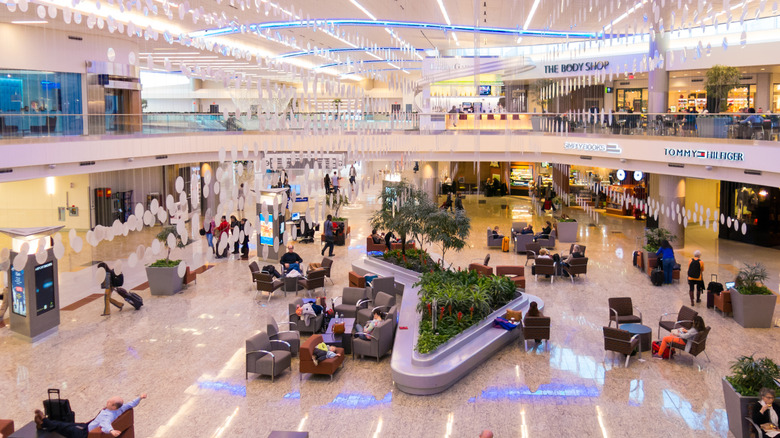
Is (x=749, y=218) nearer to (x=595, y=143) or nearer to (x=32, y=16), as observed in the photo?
(x=595, y=143)

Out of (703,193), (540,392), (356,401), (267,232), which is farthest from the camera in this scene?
(703,193)

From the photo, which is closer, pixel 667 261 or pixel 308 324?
pixel 308 324

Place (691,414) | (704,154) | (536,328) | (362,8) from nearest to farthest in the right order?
(691,414), (536,328), (704,154), (362,8)

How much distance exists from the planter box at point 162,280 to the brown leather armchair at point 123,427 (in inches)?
287

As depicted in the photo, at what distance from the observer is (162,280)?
15.8m

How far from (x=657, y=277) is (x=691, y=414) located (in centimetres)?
752

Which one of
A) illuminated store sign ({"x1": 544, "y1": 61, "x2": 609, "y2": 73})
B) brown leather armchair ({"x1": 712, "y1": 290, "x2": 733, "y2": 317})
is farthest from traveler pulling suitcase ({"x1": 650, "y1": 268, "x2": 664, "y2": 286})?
illuminated store sign ({"x1": 544, "y1": 61, "x2": 609, "y2": 73})

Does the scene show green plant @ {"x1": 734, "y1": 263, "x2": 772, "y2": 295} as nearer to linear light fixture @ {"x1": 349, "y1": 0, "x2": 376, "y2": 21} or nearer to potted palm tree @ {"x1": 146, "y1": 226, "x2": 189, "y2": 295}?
potted palm tree @ {"x1": 146, "y1": 226, "x2": 189, "y2": 295}

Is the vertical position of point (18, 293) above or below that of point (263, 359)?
above

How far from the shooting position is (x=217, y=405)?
9844 mm

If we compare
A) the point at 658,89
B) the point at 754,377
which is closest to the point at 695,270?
the point at 754,377

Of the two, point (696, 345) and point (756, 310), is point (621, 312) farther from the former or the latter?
point (756, 310)

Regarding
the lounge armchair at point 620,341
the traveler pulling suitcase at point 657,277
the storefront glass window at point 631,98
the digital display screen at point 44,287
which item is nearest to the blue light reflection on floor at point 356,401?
the lounge armchair at point 620,341

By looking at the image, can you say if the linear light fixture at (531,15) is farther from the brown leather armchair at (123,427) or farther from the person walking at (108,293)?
the brown leather armchair at (123,427)
